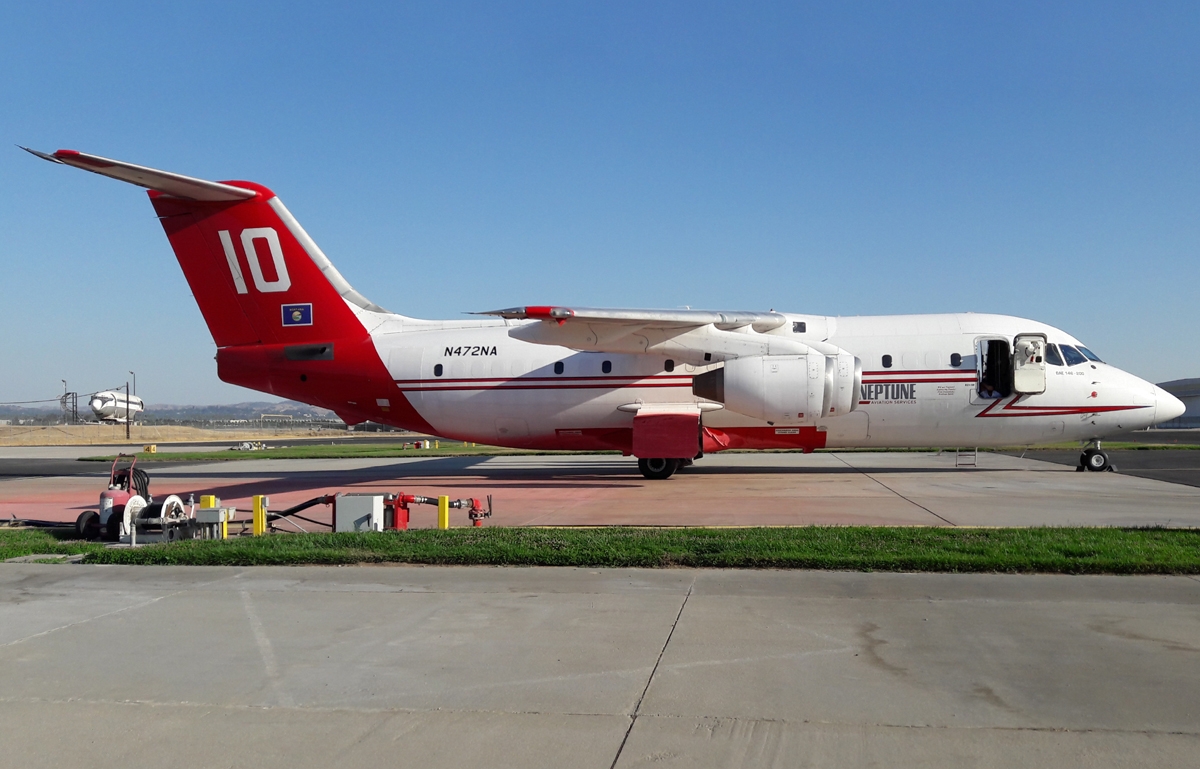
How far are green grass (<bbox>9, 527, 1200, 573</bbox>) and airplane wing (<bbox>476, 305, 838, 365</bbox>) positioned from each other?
7680 mm

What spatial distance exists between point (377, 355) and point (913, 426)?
11598 millimetres

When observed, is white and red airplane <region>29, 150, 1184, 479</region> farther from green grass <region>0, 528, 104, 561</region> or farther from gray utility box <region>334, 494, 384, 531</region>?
green grass <region>0, 528, 104, 561</region>

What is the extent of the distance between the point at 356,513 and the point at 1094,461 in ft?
52.0

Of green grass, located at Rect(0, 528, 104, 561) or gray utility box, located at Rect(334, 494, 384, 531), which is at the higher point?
gray utility box, located at Rect(334, 494, 384, 531)

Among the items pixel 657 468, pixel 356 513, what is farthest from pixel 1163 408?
pixel 356 513

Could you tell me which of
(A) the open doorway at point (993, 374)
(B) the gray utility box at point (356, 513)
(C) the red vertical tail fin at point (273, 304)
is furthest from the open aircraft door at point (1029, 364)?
(B) the gray utility box at point (356, 513)

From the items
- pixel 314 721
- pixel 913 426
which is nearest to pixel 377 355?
pixel 913 426

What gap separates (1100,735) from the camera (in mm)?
3918

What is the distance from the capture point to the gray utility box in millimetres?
10578

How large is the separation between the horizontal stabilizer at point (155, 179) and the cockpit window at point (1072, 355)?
1703 centimetres

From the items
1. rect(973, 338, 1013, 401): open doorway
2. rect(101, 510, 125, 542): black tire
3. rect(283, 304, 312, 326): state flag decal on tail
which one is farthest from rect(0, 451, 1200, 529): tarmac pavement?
rect(283, 304, 312, 326): state flag decal on tail

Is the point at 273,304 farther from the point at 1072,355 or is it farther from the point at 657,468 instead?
the point at 1072,355

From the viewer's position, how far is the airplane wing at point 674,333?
674 inches

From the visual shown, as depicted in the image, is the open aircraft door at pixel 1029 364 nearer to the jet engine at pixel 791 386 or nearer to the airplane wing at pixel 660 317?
the jet engine at pixel 791 386
